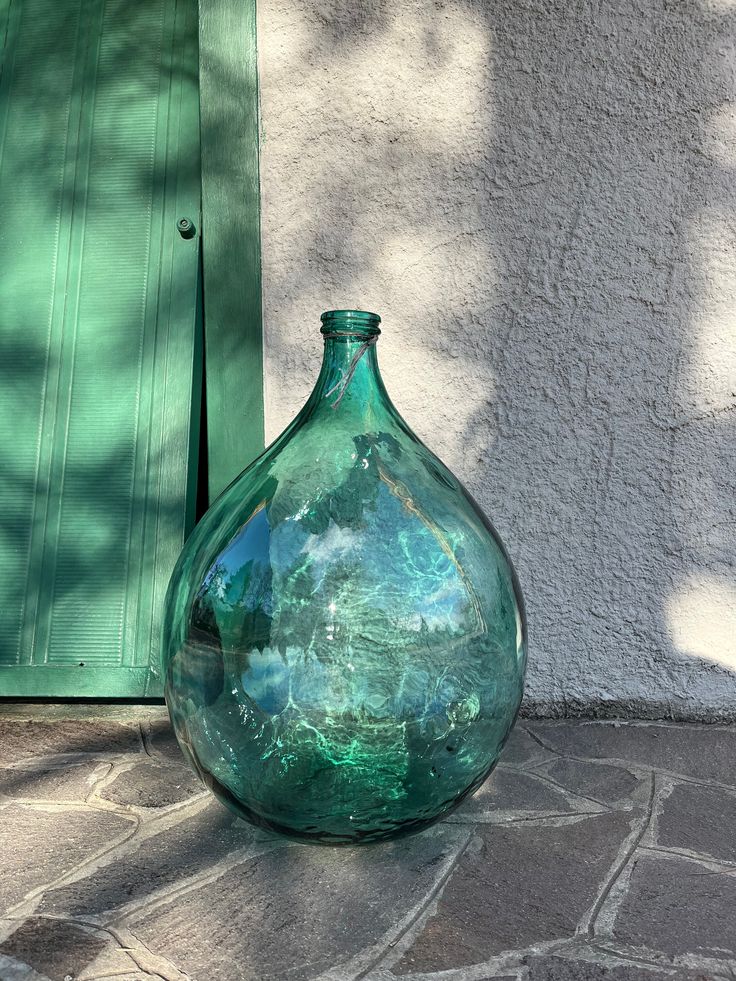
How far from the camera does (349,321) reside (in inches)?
56.6

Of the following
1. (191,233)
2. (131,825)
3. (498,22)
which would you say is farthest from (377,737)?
(498,22)

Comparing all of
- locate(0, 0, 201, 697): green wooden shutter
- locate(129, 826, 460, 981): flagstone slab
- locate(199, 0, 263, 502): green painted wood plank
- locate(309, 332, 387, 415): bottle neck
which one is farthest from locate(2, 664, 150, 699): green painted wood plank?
locate(309, 332, 387, 415): bottle neck

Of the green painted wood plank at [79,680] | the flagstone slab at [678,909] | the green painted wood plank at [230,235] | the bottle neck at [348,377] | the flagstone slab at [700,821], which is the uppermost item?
the green painted wood plank at [230,235]

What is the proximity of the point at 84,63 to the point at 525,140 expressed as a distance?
50.4 inches

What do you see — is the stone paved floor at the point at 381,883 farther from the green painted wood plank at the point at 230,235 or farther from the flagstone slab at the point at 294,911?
the green painted wood plank at the point at 230,235

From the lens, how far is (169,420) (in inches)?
97.7

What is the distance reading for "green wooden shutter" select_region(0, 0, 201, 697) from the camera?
2.46m

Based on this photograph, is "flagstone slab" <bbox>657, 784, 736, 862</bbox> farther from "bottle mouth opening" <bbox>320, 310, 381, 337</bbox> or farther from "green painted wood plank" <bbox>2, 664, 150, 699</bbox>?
"green painted wood plank" <bbox>2, 664, 150, 699</bbox>

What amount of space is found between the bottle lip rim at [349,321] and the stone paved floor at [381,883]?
0.92 m

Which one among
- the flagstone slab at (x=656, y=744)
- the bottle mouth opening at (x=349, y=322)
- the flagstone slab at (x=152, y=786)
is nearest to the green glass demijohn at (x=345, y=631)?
the bottle mouth opening at (x=349, y=322)

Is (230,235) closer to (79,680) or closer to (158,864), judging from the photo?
(79,680)

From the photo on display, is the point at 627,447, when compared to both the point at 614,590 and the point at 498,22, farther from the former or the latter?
the point at 498,22

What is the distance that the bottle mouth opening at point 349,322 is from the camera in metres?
1.44

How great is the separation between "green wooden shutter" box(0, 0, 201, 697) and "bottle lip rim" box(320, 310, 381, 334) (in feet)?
3.65
